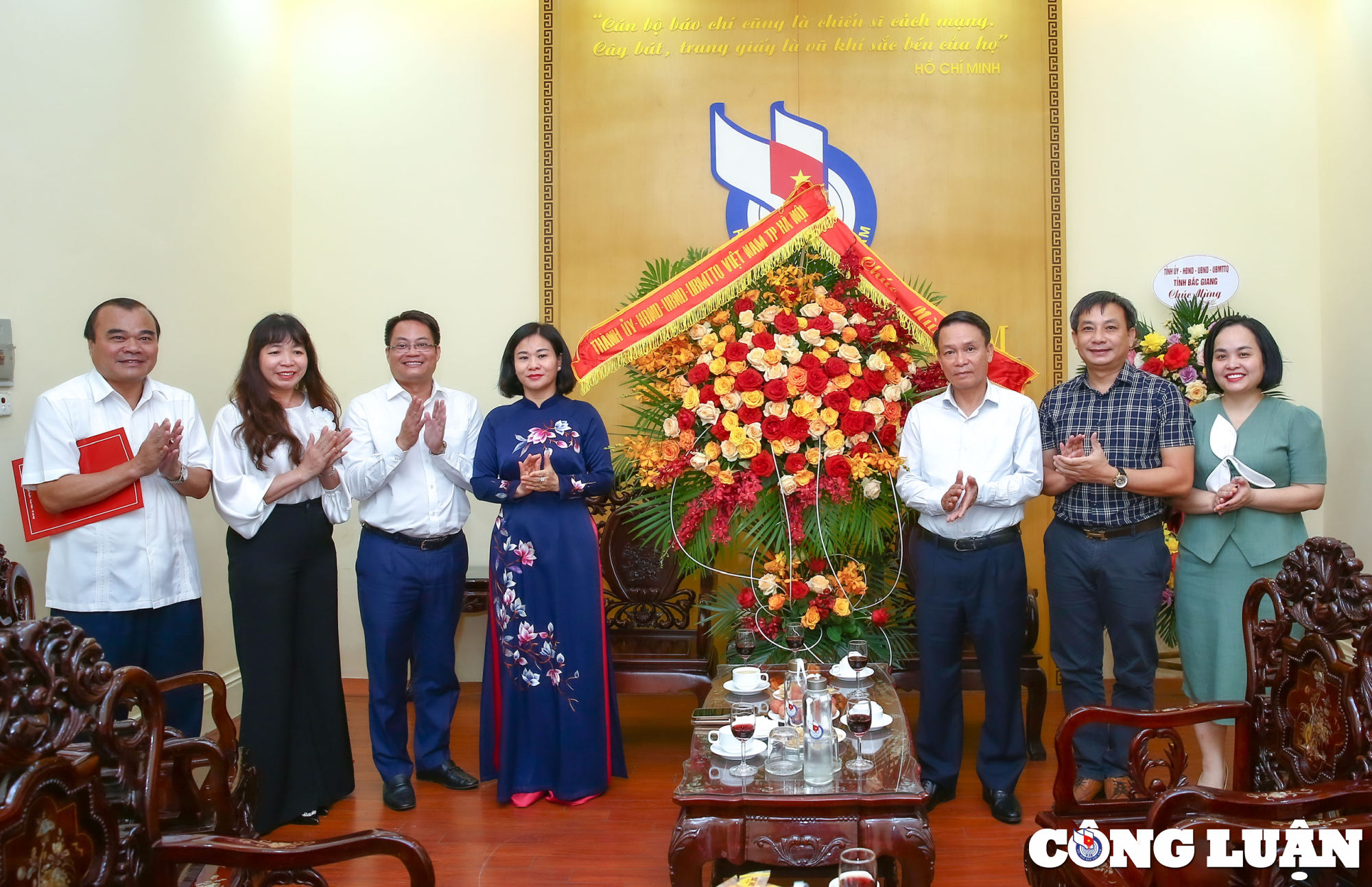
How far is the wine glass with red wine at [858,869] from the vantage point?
1573mm

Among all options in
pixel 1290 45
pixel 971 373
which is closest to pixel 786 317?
pixel 971 373

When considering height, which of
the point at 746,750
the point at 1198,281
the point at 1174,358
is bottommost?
the point at 746,750

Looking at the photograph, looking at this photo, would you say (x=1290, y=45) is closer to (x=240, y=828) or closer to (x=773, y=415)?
(x=773, y=415)

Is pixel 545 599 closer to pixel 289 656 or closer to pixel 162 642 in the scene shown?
pixel 289 656

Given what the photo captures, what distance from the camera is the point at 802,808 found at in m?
2.19

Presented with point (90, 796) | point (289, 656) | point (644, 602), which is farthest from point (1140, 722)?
point (289, 656)

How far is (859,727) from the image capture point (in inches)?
95.5

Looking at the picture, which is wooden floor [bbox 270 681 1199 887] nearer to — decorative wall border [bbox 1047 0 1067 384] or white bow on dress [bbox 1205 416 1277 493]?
white bow on dress [bbox 1205 416 1277 493]

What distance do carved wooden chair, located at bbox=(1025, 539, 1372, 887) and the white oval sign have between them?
2.93 m

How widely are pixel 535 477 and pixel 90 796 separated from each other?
70.4 inches

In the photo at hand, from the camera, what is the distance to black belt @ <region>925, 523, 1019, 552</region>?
10.2 ft

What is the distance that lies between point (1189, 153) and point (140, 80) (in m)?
4.80

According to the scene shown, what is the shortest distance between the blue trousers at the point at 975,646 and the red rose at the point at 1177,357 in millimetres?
1533

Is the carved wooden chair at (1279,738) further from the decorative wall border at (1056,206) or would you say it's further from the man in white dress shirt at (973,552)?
the decorative wall border at (1056,206)
